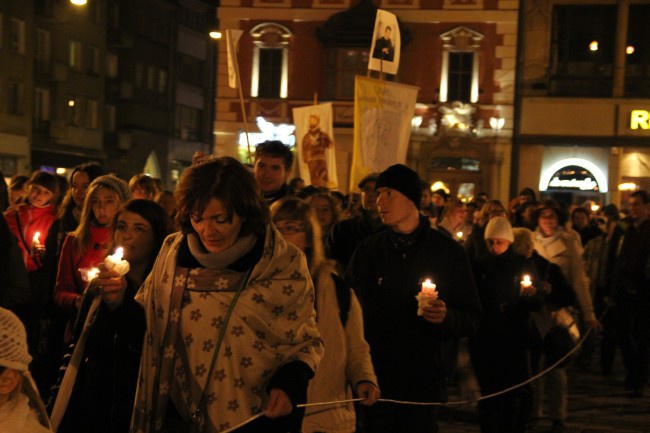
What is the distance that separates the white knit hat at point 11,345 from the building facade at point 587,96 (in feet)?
88.4

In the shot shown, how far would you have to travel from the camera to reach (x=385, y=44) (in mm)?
15039

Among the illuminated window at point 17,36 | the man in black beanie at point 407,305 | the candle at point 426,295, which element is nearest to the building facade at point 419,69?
the illuminated window at point 17,36

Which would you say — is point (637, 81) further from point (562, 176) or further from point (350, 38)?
point (350, 38)

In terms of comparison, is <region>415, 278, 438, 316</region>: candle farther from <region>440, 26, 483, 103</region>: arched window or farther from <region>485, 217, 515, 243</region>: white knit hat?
<region>440, 26, 483, 103</region>: arched window

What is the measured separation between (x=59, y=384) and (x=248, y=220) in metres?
1.21

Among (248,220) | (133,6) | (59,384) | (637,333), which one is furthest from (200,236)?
(133,6)

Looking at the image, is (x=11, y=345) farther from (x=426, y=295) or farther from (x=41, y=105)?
(x=41, y=105)

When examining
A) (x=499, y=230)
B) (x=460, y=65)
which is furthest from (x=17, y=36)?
(x=499, y=230)

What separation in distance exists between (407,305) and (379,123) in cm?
820

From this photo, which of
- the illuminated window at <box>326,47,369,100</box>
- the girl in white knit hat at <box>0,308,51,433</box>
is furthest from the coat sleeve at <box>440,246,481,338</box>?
the illuminated window at <box>326,47,369,100</box>

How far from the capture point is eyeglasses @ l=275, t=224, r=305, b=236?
545 centimetres

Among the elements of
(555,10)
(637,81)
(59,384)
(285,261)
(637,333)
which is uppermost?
(555,10)

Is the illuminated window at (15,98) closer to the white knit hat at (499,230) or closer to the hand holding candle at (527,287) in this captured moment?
the white knit hat at (499,230)

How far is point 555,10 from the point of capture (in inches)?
1175
